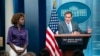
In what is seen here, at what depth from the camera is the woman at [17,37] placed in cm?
502

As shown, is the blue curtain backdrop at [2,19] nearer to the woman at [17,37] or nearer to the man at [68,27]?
the woman at [17,37]

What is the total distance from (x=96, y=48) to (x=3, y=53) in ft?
9.79

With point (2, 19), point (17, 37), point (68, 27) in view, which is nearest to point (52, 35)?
point (68, 27)

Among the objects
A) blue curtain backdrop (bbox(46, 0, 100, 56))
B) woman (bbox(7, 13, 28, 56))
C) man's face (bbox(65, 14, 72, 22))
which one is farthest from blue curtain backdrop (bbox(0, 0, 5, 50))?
man's face (bbox(65, 14, 72, 22))

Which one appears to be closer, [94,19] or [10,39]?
[10,39]

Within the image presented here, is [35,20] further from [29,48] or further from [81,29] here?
[81,29]

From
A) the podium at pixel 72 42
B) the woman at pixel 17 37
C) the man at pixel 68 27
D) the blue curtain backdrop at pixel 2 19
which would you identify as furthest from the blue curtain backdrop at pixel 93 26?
the blue curtain backdrop at pixel 2 19

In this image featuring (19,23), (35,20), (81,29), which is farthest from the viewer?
(35,20)

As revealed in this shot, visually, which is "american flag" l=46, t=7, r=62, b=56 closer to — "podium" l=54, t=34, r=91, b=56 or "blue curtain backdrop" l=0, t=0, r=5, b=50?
"podium" l=54, t=34, r=91, b=56

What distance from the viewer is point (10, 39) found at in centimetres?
508

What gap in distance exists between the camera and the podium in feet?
16.8

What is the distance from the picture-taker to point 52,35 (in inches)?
224

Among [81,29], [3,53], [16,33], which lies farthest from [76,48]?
[3,53]

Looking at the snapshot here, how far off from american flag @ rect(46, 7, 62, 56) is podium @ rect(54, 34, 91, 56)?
0.43m
